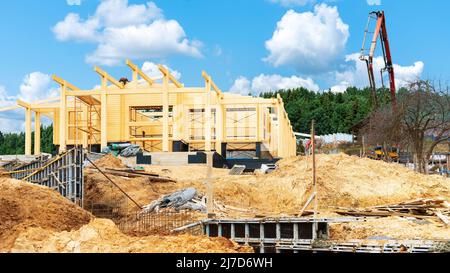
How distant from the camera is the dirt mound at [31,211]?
14.3 meters

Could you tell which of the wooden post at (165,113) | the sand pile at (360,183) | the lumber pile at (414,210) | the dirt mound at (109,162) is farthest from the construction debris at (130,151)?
the lumber pile at (414,210)

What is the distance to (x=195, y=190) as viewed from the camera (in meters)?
20.9

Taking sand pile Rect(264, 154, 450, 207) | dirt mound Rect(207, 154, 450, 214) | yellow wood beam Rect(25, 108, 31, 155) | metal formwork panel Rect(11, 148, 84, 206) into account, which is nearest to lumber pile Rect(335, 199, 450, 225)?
dirt mound Rect(207, 154, 450, 214)

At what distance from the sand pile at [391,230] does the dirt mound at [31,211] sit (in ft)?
23.2

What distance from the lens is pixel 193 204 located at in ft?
65.5

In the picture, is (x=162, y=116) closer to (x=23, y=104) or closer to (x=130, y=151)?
(x=130, y=151)

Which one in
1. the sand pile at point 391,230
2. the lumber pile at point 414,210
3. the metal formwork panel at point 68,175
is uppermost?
the metal formwork panel at point 68,175

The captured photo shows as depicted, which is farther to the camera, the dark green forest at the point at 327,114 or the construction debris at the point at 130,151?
the dark green forest at the point at 327,114

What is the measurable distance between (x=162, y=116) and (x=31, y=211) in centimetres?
2956

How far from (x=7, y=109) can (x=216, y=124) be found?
62.2 ft

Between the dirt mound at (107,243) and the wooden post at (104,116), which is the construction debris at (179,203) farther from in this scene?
the wooden post at (104,116)

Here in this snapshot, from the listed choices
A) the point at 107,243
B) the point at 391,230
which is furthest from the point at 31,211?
the point at 391,230
